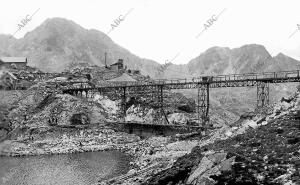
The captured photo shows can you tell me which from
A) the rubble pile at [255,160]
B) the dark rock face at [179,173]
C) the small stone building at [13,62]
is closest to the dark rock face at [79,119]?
the rubble pile at [255,160]

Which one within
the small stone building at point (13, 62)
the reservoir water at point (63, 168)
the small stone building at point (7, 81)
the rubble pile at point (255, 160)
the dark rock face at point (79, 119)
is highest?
the small stone building at point (13, 62)

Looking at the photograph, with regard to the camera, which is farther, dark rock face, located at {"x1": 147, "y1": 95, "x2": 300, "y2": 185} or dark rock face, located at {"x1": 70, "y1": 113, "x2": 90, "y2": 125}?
dark rock face, located at {"x1": 70, "y1": 113, "x2": 90, "y2": 125}

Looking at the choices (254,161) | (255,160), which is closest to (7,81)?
(255,160)

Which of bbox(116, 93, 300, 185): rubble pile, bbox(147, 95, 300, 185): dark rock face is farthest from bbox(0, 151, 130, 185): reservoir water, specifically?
bbox(116, 93, 300, 185): rubble pile

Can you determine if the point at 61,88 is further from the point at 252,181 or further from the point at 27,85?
the point at 252,181

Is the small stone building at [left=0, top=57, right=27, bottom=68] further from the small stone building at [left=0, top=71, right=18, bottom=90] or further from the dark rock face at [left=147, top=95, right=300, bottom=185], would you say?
the dark rock face at [left=147, top=95, right=300, bottom=185]

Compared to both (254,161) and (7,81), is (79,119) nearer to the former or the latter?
(7,81)

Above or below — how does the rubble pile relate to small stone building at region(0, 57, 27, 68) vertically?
below

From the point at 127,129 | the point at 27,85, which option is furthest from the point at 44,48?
the point at 127,129

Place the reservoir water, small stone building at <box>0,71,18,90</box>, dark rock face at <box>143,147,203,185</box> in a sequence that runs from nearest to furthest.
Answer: dark rock face at <box>143,147,203,185</box>
the reservoir water
small stone building at <box>0,71,18,90</box>

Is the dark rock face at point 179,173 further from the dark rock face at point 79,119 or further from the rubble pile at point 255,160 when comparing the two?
the dark rock face at point 79,119

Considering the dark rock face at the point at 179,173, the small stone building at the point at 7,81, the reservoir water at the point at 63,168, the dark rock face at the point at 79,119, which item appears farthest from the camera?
the small stone building at the point at 7,81
